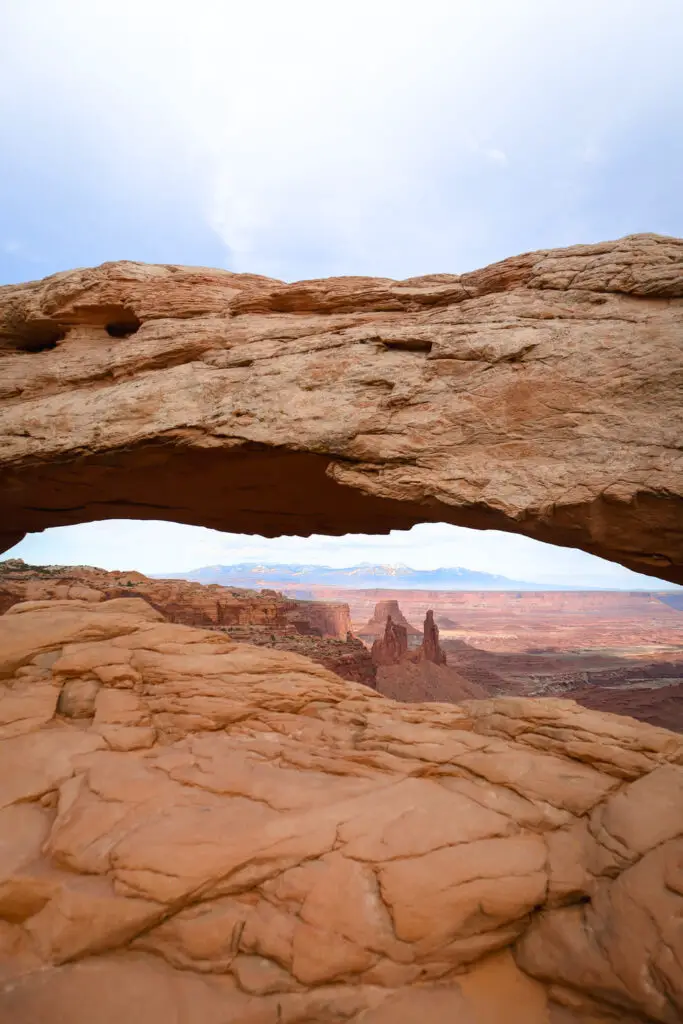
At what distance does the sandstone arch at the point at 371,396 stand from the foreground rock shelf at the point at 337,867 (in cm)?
311

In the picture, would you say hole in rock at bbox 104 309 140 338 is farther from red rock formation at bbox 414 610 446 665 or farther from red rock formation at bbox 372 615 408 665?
red rock formation at bbox 414 610 446 665

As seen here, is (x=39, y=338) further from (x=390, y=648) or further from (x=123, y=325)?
(x=390, y=648)

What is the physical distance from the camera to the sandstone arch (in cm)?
713

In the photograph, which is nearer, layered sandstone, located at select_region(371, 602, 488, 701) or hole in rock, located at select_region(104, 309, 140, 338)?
hole in rock, located at select_region(104, 309, 140, 338)

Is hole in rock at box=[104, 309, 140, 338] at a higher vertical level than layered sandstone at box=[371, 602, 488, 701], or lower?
higher

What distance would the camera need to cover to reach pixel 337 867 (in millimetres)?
4988

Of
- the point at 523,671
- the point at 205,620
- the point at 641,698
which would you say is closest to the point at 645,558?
the point at 641,698

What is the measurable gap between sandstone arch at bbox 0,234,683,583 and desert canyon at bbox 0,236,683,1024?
5 centimetres

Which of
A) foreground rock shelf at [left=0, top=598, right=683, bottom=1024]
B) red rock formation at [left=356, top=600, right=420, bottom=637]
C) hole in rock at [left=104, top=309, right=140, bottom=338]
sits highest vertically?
hole in rock at [left=104, top=309, right=140, bottom=338]

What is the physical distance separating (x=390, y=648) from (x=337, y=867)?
3268cm

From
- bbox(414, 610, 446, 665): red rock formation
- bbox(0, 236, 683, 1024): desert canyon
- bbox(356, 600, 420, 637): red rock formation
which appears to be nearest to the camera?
bbox(0, 236, 683, 1024): desert canyon

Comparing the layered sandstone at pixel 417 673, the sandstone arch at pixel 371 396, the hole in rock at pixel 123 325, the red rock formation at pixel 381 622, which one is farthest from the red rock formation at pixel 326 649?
the red rock formation at pixel 381 622

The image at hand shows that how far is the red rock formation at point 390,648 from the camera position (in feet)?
119

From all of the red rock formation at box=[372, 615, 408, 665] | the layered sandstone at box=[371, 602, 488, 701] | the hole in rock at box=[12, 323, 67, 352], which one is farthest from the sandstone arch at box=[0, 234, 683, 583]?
the red rock formation at box=[372, 615, 408, 665]
